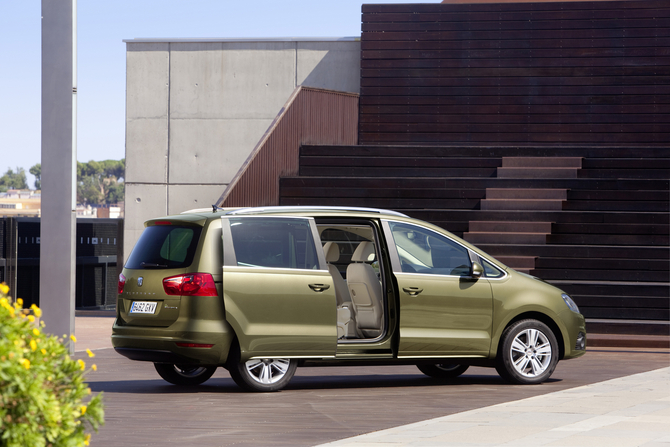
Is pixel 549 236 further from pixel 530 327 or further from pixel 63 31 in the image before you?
pixel 63 31

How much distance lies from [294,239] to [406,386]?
74.8 inches

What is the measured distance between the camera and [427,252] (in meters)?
9.87

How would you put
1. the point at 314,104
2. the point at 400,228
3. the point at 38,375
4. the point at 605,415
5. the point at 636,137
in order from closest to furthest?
the point at 38,375, the point at 605,415, the point at 400,228, the point at 314,104, the point at 636,137

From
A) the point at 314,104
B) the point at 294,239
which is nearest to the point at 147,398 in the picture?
the point at 294,239

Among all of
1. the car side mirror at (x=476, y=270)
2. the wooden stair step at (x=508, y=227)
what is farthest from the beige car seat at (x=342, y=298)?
the wooden stair step at (x=508, y=227)

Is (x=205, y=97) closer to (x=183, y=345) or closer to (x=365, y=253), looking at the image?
(x=365, y=253)

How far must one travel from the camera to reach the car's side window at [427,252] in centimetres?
974

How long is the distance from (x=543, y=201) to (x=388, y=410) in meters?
10.5

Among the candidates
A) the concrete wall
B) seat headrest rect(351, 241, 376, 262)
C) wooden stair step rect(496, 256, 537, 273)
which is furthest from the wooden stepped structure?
seat headrest rect(351, 241, 376, 262)

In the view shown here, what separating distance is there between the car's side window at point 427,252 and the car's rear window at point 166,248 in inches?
77.5

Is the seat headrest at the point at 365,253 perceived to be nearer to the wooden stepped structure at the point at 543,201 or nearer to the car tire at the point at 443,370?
the car tire at the point at 443,370

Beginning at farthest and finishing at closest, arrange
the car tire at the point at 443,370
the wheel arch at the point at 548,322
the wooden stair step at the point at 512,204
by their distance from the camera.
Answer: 1. the wooden stair step at the point at 512,204
2. the car tire at the point at 443,370
3. the wheel arch at the point at 548,322

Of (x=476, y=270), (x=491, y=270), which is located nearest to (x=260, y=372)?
(x=476, y=270)

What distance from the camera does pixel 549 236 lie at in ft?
55.7
